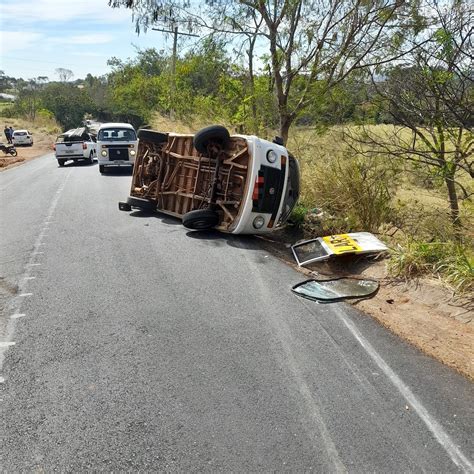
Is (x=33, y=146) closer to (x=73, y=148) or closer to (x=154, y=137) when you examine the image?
(x=73, y=148)

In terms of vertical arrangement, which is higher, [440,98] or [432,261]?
[440,98]

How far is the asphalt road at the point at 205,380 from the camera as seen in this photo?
10.0 feet

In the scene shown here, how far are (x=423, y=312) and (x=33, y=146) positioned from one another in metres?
45.4

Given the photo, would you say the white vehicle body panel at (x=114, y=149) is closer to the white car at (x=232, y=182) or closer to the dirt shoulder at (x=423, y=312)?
the white car at (x=232, y=182)

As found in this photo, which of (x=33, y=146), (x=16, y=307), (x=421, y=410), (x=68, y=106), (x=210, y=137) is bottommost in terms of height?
(x=33, y=146)

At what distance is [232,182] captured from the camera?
28.2ft

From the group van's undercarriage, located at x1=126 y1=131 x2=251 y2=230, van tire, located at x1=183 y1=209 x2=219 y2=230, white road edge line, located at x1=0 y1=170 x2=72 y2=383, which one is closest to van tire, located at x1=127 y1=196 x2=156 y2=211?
van's undercarriage, located at x1=126 y1=131 x2=251 y2=230

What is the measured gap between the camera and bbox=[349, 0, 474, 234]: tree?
6.20 m

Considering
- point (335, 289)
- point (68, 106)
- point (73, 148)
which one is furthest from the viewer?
point (68, 106)

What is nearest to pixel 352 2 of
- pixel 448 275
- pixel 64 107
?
pixel 448 275

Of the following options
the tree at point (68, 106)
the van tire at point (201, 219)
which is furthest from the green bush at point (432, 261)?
the tree at point (68, 106)

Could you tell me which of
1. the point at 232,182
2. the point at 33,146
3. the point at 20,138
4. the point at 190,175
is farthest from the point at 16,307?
the point at 33,146

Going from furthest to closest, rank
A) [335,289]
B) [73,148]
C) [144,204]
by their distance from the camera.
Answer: [73,148] < [144,204] < [335,289]

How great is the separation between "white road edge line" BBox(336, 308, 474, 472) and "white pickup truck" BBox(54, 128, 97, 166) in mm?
21886
